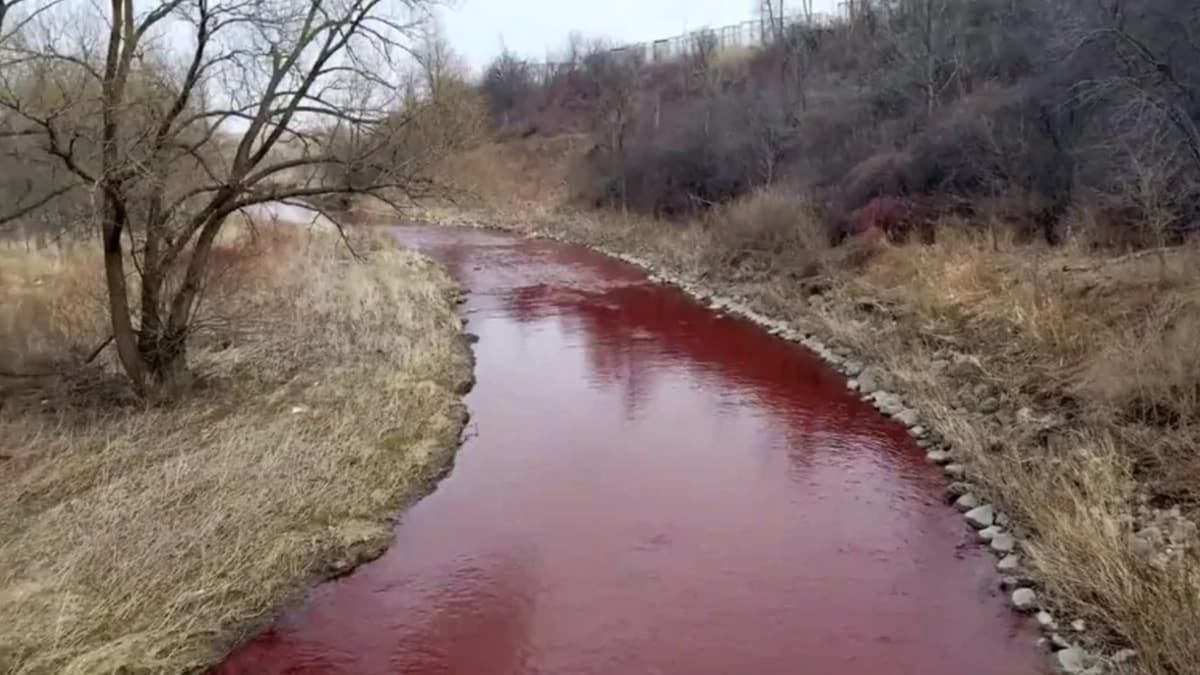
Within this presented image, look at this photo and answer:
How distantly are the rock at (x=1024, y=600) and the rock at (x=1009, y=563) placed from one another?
401mm

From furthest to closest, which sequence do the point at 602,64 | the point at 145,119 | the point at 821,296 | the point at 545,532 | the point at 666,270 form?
the point at 602,64, the point at 666,270, the point at 821,296, the point at 145,119, the point at 545,532

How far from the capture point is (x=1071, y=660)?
20.5 feet

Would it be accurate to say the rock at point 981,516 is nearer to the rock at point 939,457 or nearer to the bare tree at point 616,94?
the rock at point 939,457

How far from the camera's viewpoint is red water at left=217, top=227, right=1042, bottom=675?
6.70 meters

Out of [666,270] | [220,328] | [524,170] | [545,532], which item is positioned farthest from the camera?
[524,170]

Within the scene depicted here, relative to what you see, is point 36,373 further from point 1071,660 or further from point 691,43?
point 691,43

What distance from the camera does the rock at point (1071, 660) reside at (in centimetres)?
616

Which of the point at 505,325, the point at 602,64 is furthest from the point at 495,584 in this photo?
the point at 602,64

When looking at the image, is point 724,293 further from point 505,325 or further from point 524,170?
point 524,170

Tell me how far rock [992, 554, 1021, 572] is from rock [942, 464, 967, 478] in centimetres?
182

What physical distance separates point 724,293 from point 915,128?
7.98 metres

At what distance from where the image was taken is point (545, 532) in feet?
28.7

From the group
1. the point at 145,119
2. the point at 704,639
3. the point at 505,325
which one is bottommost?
the point at 704,639

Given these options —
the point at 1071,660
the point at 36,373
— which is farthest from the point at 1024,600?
the point at 36,373
